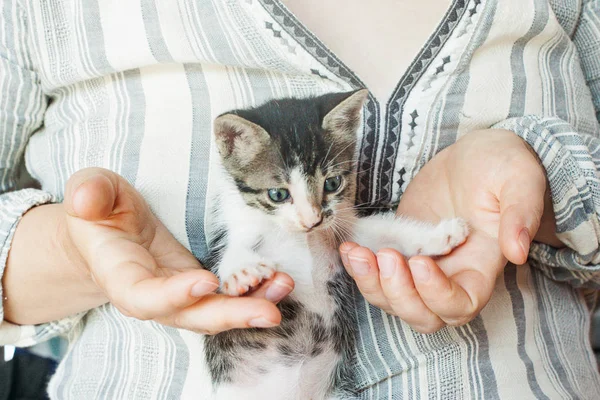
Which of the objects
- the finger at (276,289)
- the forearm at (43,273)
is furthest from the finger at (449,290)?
the forearm at (43,273)

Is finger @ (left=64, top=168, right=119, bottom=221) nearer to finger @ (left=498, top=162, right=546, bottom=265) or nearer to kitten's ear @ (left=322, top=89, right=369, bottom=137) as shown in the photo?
kitten's ear @ (left=322, top=89, right=369, bottom=137)

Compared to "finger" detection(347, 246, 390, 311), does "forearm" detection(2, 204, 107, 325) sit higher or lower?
lower

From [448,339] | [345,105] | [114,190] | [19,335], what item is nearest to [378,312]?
[448,339]

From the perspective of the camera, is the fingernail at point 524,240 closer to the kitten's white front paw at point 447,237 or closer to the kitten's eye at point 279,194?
the kitten's white front paw at point 447,237

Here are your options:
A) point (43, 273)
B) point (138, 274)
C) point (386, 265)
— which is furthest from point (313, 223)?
point (43, 273)

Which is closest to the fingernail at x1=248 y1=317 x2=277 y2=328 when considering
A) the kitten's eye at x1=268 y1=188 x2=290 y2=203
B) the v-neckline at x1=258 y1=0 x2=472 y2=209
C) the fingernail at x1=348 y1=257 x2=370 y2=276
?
the fingernail at x1=348 y1=257 x2=370 y2=276

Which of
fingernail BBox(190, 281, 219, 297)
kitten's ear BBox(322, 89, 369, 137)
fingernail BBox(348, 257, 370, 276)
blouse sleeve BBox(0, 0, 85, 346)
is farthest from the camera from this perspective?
blouse sleeve BBox(0, 0, 85, 346)

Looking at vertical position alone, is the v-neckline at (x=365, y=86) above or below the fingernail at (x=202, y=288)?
above
